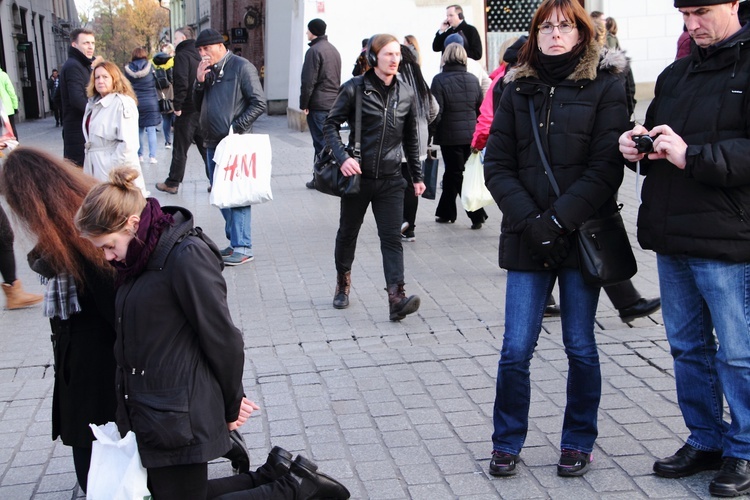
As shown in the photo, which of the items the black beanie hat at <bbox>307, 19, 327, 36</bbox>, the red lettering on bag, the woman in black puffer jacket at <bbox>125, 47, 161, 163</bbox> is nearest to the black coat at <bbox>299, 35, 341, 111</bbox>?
the black beanie hat at <bbox>307, 19, 327, 36</bbox>

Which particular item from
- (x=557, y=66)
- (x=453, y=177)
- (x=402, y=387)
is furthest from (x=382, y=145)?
(x=453, y=177)

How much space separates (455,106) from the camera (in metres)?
9.20

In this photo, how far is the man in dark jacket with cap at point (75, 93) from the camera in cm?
955

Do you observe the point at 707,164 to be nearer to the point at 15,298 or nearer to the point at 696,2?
the point at 696,2

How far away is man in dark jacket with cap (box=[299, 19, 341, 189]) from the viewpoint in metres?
12.1

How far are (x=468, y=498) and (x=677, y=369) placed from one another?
1028 mm

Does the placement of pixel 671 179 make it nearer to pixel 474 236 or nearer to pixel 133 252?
pixel 133 252

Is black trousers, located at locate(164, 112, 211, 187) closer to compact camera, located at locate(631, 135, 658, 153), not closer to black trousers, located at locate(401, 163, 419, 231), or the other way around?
black trousers, located at locate(401, 163, 419, 231)

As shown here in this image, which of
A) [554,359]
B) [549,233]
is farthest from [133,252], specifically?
[554,359]

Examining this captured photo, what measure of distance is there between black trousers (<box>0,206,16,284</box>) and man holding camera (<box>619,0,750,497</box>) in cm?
513

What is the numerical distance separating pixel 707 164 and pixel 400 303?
3.31 metres

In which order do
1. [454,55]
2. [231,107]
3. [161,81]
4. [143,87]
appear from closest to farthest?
[231,107], [454,55], [143,87], [161,81]

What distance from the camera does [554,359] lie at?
18.4ft

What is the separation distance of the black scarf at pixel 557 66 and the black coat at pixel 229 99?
485 centimetres
